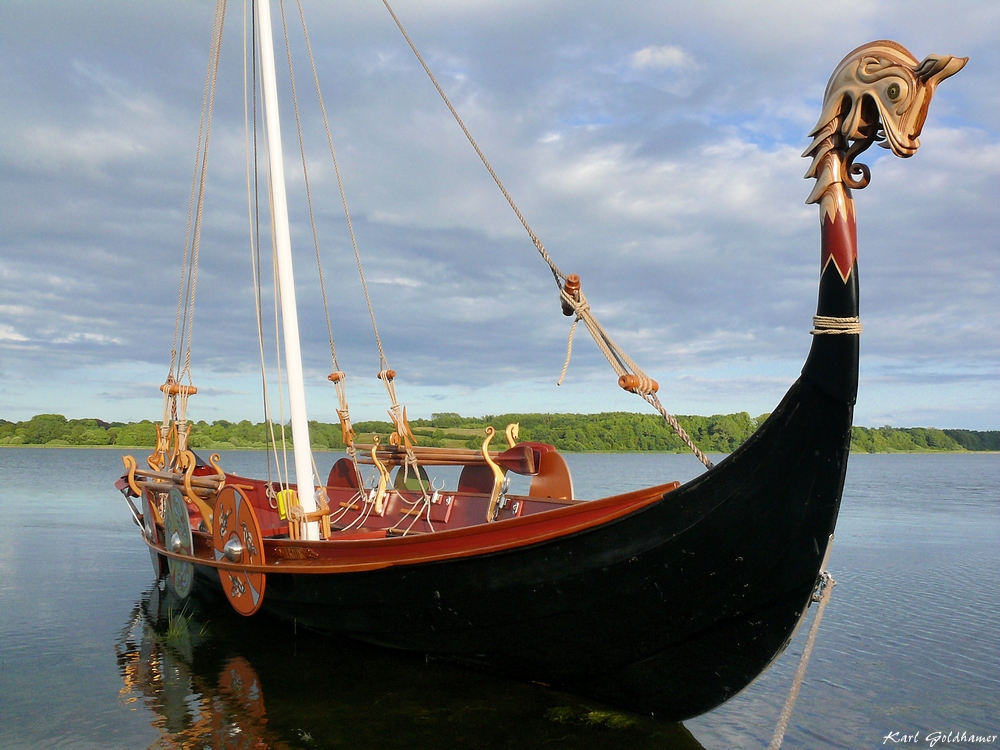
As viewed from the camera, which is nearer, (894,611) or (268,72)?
(268,72)

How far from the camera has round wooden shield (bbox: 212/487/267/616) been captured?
23.6 feet

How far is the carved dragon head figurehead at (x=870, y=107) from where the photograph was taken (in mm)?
3670

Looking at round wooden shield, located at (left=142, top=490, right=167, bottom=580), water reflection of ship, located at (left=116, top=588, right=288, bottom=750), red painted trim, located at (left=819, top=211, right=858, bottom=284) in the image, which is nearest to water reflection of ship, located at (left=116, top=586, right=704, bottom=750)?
water reflection of ship, located at (left=116, top=588, right=288, bottom=750)

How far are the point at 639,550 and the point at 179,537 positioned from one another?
6.05m

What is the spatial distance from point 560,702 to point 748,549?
2.39 m

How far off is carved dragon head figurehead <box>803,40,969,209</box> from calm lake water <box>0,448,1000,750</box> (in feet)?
13.7

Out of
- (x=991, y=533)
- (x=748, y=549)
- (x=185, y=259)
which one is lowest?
(x=991, y=533)

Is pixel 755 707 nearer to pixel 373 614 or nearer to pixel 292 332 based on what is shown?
pixel 373 614

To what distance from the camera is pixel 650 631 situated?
5.11 m

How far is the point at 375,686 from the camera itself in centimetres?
667

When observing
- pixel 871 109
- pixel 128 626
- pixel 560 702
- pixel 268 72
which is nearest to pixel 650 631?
pixel 560 702
